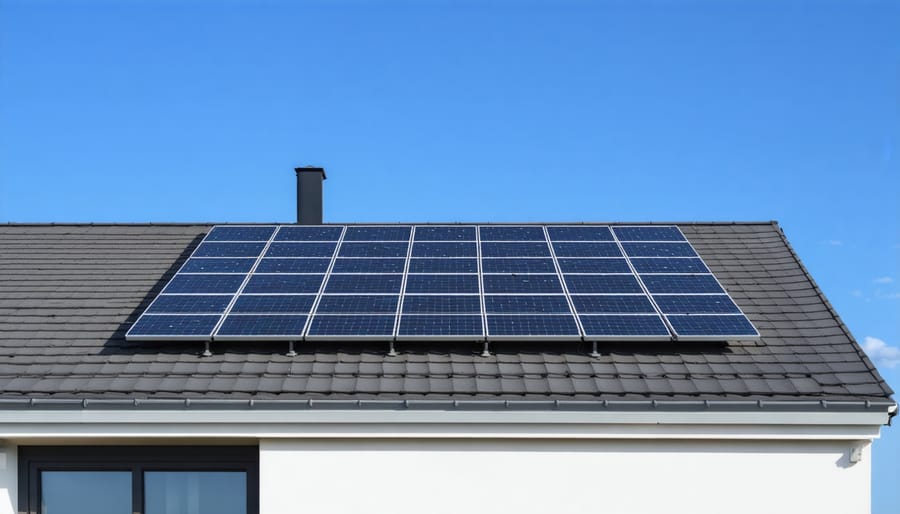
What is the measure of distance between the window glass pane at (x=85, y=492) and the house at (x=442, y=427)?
0.02 m

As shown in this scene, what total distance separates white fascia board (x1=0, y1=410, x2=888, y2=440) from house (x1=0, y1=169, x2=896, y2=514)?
0.01m

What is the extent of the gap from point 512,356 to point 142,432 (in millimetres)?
3987

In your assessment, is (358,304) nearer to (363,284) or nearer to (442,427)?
(363,284)

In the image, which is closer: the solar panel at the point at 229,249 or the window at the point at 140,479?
the window at the point at 140,479

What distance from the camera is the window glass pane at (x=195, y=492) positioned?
9188 mm

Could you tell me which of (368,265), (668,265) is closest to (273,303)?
(368,265)

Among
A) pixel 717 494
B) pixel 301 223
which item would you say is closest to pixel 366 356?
pixel 717 494

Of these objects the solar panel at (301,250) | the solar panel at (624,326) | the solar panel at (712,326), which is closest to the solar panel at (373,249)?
the solar panel at (301,250)

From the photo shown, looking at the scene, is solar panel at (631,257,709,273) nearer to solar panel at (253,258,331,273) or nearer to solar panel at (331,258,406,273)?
solar panel at (331,258,406,273)

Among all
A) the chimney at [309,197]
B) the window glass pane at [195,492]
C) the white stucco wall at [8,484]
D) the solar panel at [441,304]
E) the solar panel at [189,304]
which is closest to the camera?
the white stucco wall at [8,484]

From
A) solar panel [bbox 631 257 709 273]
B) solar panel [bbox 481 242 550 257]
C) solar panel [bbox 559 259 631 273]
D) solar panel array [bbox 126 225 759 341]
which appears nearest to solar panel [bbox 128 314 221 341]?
solar panel array [bbox 126 225 759 341]

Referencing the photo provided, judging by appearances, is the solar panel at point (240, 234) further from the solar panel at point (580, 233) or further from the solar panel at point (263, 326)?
the solar panel at point (580, 233)

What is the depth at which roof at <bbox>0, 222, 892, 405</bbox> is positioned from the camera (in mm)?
8711

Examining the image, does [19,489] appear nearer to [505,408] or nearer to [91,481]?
[91,481]
